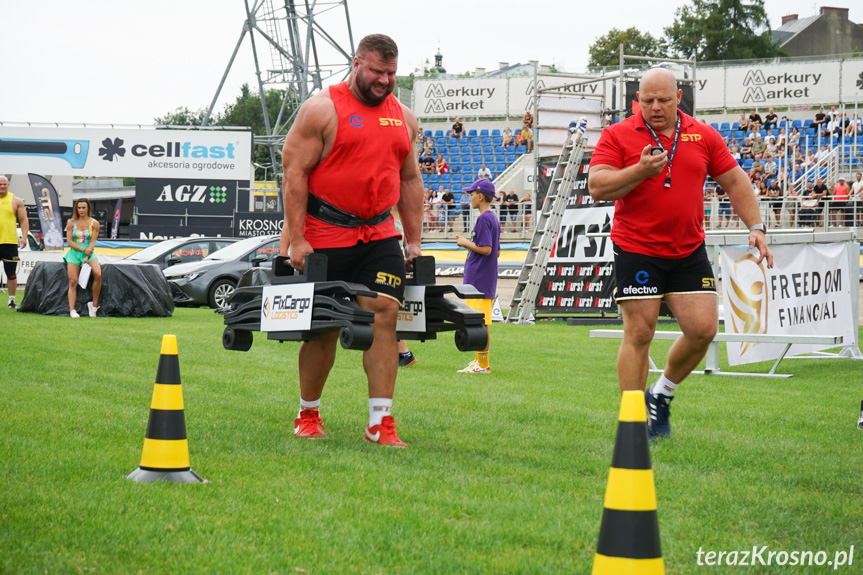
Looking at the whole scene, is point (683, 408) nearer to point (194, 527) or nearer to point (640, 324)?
point (640, 324)

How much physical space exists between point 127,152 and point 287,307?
33.5m

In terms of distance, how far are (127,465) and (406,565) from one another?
185 centimetres

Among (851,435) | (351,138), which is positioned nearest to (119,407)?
(351,138)

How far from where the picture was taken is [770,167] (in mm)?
30828

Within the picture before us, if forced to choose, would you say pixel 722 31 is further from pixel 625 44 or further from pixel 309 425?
pixel 309 425

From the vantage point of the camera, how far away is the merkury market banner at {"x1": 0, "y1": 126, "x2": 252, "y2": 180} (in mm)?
35938

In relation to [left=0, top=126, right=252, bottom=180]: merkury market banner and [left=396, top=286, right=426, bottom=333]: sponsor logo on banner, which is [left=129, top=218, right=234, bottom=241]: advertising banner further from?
[left=396, top=286, right=426, bottom=333]: sponsor logo on banner

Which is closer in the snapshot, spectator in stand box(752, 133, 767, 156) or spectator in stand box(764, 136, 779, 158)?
spectator in stand box(764, 136, 779, 158)

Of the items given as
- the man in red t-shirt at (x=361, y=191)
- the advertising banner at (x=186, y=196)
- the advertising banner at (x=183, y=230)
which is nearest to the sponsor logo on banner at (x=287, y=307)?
the man in red t-shirt at (x=361, y=191)

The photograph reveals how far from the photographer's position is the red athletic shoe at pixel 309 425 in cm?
557

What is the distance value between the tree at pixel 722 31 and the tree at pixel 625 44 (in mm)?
1005

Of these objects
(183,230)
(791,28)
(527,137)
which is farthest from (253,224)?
(791,28)

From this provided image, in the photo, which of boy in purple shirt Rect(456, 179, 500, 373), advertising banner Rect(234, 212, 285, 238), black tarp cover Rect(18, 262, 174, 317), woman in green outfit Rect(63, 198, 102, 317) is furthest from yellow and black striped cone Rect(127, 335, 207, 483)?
advertising banner Rect(234, 212, 285, 238)

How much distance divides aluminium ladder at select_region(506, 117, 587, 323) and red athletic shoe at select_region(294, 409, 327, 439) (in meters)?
12.4
